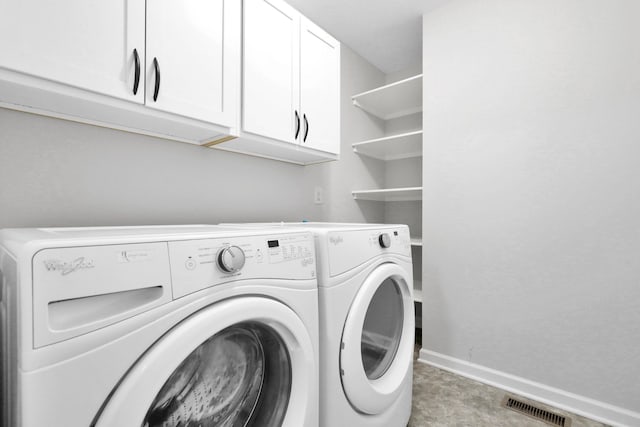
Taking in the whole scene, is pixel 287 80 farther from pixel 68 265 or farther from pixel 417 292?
pixel 417 292

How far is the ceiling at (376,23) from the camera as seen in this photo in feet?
6.54

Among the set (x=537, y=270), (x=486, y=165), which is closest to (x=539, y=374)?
(x=537, y=270)

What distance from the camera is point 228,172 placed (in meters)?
1.68

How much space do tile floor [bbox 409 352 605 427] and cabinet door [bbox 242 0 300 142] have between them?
1593 millimetres

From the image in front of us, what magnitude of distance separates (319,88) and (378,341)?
4.55 feet

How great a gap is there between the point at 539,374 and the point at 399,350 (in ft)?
3.24

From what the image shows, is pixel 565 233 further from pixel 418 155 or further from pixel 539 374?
pixel 418 155

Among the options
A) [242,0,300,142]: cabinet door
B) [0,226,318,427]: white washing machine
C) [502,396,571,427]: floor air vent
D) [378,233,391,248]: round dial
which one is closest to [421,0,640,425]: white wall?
[502,396,571,427]: floor air vent

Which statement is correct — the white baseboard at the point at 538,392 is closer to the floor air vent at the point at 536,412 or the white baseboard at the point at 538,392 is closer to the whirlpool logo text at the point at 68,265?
the floor air vent at the point at 536,412

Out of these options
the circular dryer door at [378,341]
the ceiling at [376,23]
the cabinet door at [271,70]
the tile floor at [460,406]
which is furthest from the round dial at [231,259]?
the ceiling at [376,23]

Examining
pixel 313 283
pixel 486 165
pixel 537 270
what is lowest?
pixel 537 270

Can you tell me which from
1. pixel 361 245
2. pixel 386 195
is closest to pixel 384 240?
pixel 361 245

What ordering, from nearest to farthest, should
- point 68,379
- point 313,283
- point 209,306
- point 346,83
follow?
point 68,379
point 209,306
point 313,283
point 346,83

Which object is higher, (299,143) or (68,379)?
(299,143)
